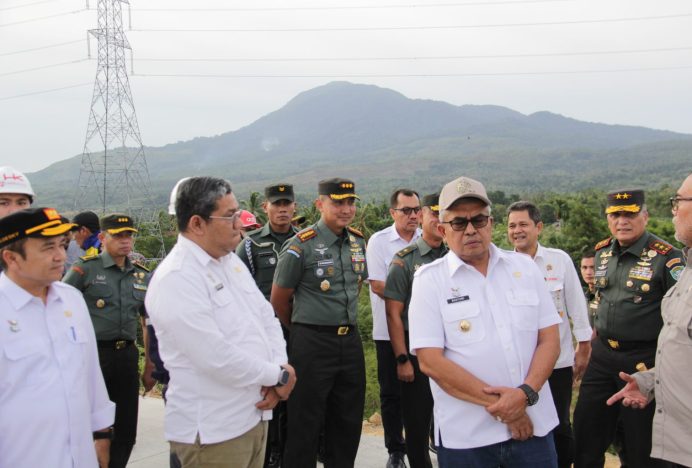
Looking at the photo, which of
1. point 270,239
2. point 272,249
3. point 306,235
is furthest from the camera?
point 270,239

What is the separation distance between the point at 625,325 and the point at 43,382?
334 cm

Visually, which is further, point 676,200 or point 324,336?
point 324,336

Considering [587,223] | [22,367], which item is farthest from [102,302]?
[587,223]

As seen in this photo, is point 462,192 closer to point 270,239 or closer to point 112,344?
point 270,239

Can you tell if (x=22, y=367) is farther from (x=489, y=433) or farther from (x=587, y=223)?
(x=587, y=223)

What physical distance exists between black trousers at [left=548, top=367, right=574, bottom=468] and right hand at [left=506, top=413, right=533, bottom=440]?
5.28 feet

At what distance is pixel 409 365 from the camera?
4.12m

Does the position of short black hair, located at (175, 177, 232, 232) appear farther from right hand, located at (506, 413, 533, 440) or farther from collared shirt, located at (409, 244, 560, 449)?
right hand, located at (506, 413, 533, 440)

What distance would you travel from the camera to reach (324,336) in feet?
12.9

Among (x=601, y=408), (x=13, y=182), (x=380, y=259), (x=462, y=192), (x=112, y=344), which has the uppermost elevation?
(x=13, y=182)

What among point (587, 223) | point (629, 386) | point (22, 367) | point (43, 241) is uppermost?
point (43, 241)

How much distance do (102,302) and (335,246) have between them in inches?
66.2

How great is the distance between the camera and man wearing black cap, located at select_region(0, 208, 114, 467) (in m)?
2.22

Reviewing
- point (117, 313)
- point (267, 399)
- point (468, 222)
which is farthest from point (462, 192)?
point (117, 313)
